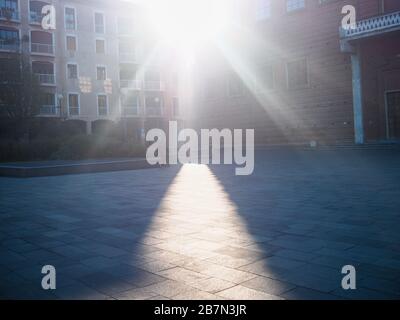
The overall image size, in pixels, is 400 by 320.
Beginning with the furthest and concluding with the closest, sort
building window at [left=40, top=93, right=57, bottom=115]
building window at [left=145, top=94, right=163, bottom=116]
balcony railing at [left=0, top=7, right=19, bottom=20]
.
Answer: building window at [left=145, top=94, right=163, bottom=116] < building window at [left=40, top=93, right=57, bottom=115] < balcony railing at [left=0, top=7, right=19, bottom=20]

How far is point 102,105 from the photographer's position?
4228cm

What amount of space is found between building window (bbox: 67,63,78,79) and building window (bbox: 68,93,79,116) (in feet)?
6.05

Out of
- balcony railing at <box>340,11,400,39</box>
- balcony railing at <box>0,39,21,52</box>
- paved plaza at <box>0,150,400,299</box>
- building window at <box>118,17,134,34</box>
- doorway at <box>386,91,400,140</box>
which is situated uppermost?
building window at <box>118,17,134,34</box>

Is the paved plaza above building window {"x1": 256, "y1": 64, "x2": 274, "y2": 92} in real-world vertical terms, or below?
below

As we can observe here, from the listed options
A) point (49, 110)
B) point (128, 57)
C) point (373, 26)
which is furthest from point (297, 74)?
point (128, 57)

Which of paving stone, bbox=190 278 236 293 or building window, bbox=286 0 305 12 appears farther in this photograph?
building window, bbox=286 0 305 12

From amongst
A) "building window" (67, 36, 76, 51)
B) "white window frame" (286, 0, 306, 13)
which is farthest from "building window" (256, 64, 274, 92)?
"building window" (67, 36, 76, 51)

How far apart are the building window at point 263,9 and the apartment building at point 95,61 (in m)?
17.9

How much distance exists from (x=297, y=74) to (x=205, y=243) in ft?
70.4

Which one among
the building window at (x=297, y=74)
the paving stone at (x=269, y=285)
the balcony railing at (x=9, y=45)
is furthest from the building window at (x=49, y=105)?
the paving stone at (x=269, y=285)

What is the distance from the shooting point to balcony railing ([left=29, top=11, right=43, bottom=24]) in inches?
1512

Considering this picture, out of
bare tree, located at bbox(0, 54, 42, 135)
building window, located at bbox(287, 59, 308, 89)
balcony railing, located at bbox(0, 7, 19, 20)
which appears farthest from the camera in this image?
balcony railing, located at bbox(0, 7, 19, 20)

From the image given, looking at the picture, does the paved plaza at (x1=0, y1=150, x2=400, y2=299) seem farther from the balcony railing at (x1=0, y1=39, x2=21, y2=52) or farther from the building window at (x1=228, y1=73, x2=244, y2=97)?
the balcony railing at (x1=0, y1=39, x2=21, y2=52)

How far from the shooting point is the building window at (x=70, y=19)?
40.4m
